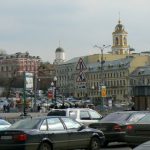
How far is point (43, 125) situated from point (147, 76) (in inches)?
5988

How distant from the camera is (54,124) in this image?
19047mm

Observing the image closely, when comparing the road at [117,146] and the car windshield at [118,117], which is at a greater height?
the car windshield at [118,117]

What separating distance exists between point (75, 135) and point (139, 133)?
2.30m

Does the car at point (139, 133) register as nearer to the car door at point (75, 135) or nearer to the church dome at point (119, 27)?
the car door at point (75, 135)

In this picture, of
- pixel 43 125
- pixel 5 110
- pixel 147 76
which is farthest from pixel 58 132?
pixel 147 76

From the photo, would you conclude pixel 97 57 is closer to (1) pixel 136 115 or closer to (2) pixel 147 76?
(2) pixel 147 76

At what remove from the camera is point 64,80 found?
642ft

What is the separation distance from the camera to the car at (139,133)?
20078 mm

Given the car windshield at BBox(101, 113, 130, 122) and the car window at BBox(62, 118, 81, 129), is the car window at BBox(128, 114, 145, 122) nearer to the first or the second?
the car windshield at BBox(101, 113, 130, 122)

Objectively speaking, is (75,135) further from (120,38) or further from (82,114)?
(120,38)

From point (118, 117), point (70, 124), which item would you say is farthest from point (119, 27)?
point (70, 124)

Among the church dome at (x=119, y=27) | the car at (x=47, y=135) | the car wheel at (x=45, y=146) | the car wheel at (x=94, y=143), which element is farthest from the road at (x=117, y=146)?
the church dome at (x=119, y=27)

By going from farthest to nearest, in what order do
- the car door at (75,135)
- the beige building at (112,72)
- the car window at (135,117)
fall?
the beige building at (112,72) < the car window at (135,117) < the car door at (75,135)

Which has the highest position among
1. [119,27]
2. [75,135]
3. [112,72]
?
[119,27]
